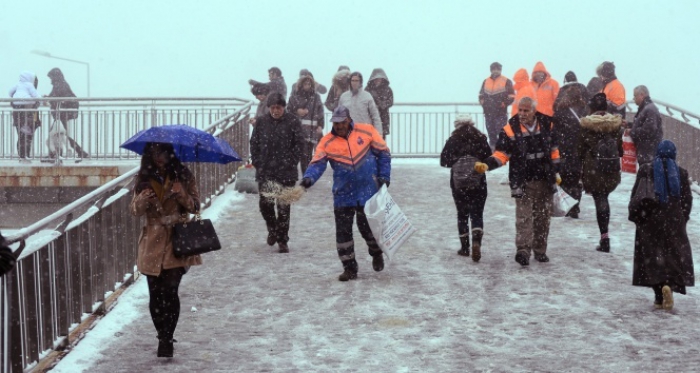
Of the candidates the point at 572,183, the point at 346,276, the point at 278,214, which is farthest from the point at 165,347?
the point at 572,183

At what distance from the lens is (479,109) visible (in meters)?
24.7

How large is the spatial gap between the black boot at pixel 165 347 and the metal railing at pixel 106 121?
12024mm

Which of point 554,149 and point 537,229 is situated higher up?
point 554,149

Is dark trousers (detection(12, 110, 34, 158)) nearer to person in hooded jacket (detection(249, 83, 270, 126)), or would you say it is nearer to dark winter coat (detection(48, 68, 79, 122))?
dark winter coat (detection(48, 68, 79, 122))

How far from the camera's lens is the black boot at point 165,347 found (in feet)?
25.9

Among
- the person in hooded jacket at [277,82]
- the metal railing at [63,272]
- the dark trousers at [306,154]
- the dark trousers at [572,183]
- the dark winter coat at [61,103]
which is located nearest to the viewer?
the metal railing at [63,272]

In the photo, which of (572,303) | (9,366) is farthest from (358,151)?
(9,366)

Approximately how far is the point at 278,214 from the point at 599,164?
3613mm

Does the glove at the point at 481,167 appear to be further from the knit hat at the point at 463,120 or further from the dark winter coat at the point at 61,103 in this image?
the dark winter coat at the point at 61,103

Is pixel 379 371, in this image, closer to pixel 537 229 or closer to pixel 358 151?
pixel 358 151

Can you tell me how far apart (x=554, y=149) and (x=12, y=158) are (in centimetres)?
1228

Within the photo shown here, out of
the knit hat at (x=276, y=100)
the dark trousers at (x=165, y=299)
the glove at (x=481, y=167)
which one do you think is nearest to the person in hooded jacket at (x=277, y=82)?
the knit hat at (x=276, y=100)

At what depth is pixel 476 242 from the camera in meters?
11.2

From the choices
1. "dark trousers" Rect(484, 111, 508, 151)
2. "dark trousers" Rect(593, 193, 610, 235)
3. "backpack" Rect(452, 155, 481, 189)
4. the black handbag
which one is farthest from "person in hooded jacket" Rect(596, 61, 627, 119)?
the black handbag
